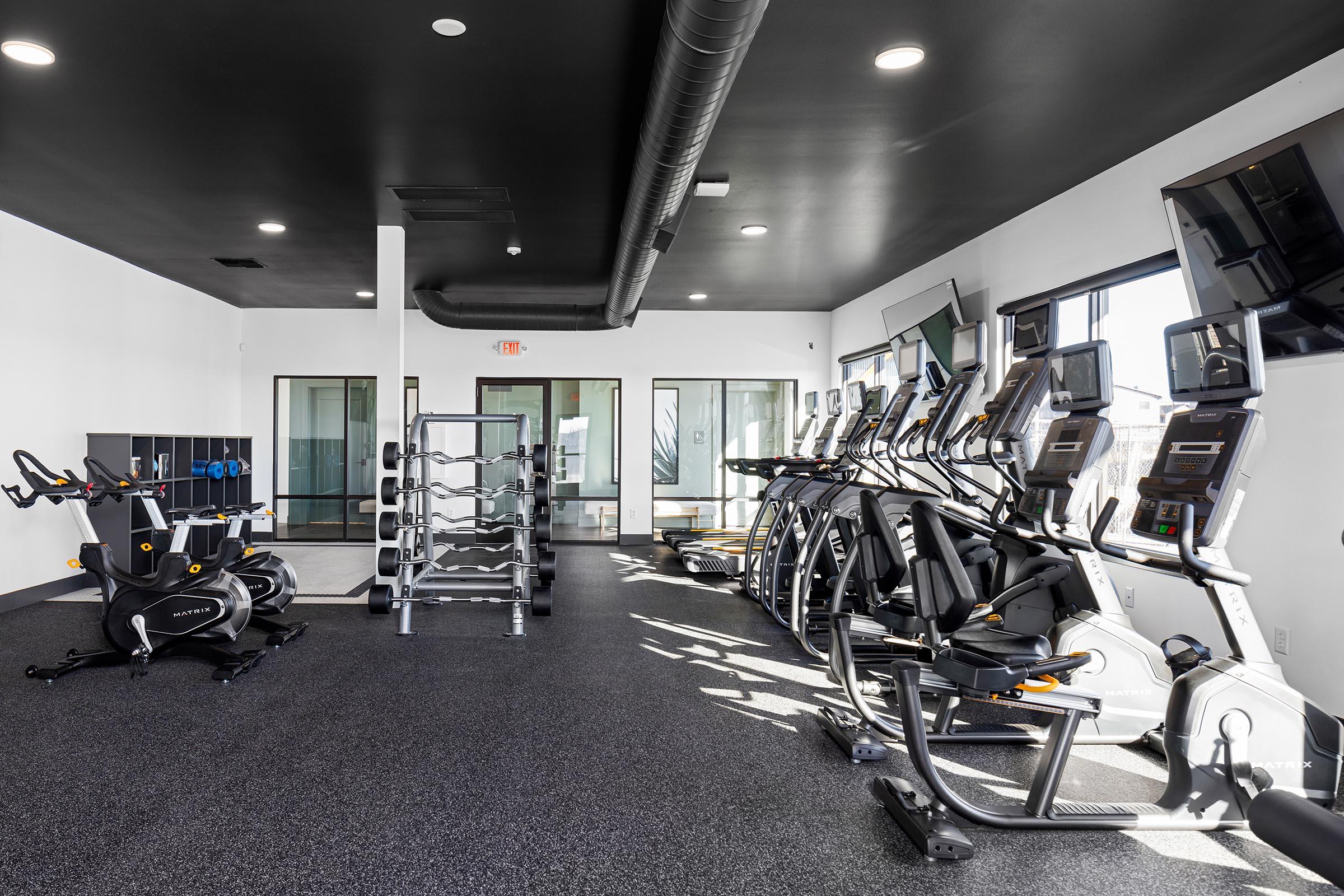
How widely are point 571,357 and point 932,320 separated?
15.3 ft

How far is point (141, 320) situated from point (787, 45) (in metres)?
6.92

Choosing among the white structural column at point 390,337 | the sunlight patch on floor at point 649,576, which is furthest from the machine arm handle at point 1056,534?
the white structural column at point 390,337

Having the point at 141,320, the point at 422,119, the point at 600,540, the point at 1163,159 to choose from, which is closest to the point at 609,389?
the point at 600,540

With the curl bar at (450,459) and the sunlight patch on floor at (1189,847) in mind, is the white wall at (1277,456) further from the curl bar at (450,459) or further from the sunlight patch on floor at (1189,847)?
the curl bar at (450,459)

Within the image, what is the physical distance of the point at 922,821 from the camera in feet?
7.99

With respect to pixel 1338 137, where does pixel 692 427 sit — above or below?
below

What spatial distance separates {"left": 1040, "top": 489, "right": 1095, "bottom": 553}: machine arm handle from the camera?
10.4 ft

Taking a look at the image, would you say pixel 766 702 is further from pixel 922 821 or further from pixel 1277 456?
pixel 1277 456

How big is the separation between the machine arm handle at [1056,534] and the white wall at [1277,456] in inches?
30.1

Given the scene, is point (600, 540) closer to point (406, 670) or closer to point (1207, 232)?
point (406, 670)

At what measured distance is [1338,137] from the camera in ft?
10.0

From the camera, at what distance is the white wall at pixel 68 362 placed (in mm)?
5617

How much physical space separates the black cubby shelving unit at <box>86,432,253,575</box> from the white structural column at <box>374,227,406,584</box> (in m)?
1.56

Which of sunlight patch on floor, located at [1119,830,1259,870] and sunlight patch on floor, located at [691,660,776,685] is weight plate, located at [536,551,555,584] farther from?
sunlight patch on floor, located at [1119,830,1259,870]
